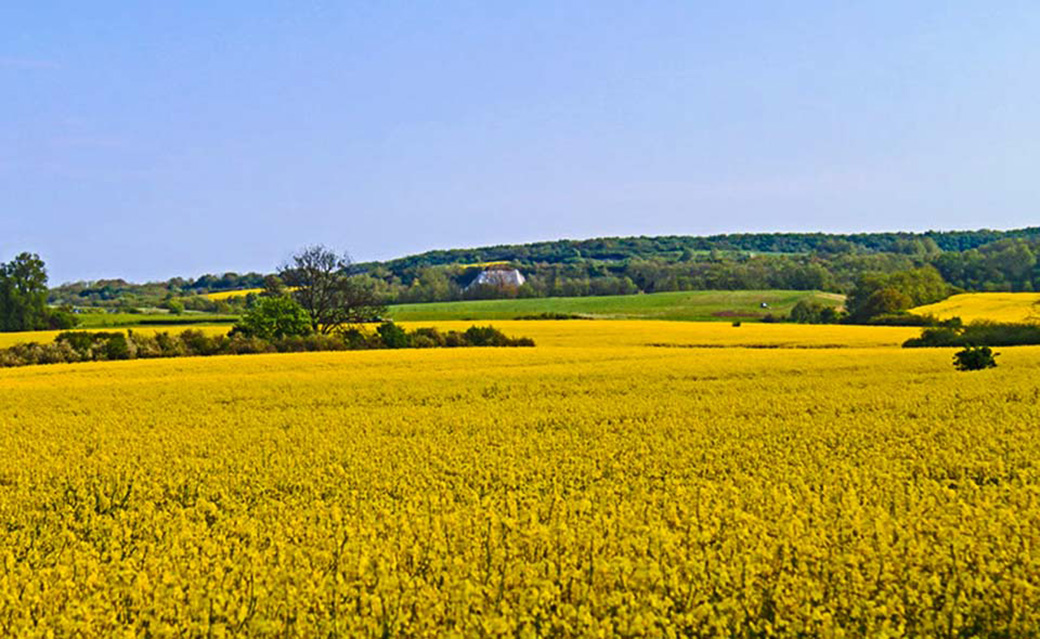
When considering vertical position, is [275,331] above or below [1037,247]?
below

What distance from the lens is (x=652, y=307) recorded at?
84000mm

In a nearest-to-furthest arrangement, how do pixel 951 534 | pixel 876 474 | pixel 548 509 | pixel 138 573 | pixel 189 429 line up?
A: pixel 138 573, pixel 951 534, pixel 548 509, pixel 876 474, pixel 189 429

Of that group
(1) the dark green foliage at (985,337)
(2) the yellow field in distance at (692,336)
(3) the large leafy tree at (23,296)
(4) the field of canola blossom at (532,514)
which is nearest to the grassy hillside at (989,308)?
(1) the dark green foliage at (985,337)

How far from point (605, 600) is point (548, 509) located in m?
2.70

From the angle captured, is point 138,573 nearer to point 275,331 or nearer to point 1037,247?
point 275,331

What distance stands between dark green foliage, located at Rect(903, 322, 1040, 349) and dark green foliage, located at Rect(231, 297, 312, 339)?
95.1ft

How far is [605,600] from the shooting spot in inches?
248

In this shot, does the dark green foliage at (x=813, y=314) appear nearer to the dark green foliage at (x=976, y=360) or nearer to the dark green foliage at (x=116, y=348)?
the dark green foliage at (x=976, y=360)

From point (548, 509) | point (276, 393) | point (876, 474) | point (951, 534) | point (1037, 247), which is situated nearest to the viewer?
point (951, 534)

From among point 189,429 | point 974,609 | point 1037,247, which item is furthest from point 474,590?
point 1037,247

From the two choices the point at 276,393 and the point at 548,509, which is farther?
the point at 276,393

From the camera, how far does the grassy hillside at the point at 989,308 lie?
52.2m

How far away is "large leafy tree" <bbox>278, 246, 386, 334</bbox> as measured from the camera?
51.1 metres

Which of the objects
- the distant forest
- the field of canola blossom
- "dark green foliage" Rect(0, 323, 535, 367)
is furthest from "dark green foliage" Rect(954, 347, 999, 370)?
the distant forest
